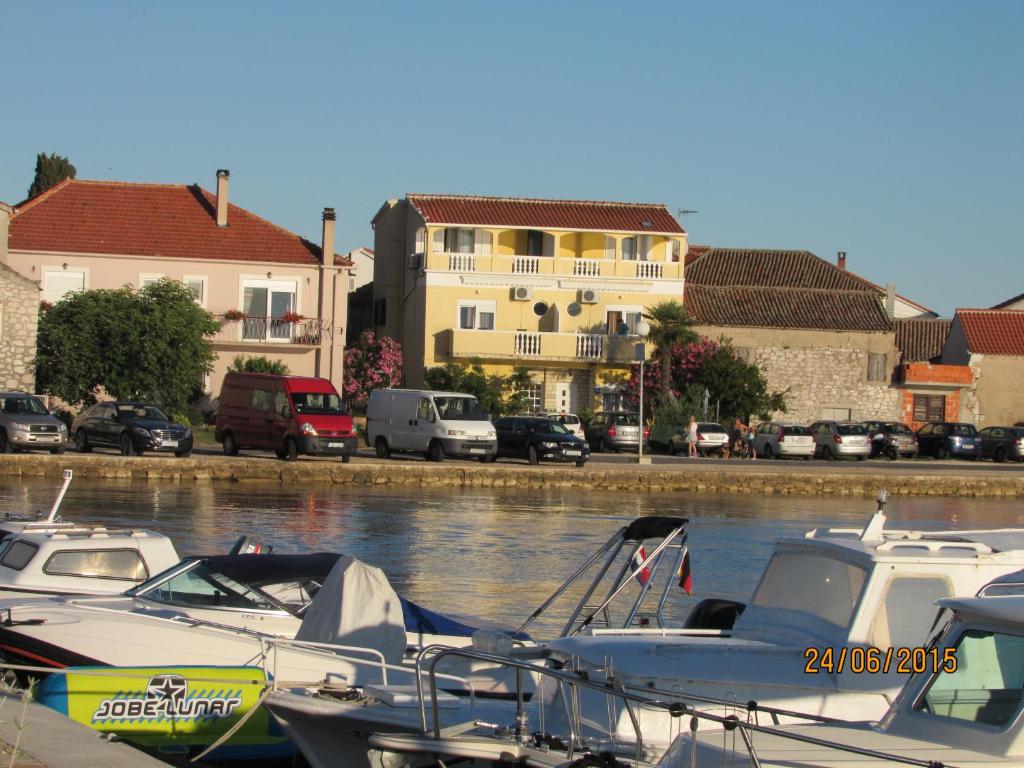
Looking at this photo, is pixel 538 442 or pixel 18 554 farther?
pixel 538 442

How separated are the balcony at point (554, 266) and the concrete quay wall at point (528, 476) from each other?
19943mm

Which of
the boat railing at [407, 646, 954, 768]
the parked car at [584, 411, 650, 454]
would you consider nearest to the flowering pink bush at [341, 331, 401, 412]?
the parked car at [584, 411, 650, 454]

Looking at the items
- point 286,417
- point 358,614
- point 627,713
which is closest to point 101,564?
point 358,614

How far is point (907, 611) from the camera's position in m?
11.1

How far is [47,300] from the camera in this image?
5434cm

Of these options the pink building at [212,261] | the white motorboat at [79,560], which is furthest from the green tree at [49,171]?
the white motorboat at [79,560]

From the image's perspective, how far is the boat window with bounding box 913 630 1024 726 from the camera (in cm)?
802

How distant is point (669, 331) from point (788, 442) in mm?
8396

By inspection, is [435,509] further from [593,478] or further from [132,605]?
[132,605]

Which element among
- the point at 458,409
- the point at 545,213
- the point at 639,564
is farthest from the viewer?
the point at 545,213

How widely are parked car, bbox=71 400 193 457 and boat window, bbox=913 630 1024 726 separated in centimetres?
3184

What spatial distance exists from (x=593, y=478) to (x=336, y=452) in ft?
22.4
